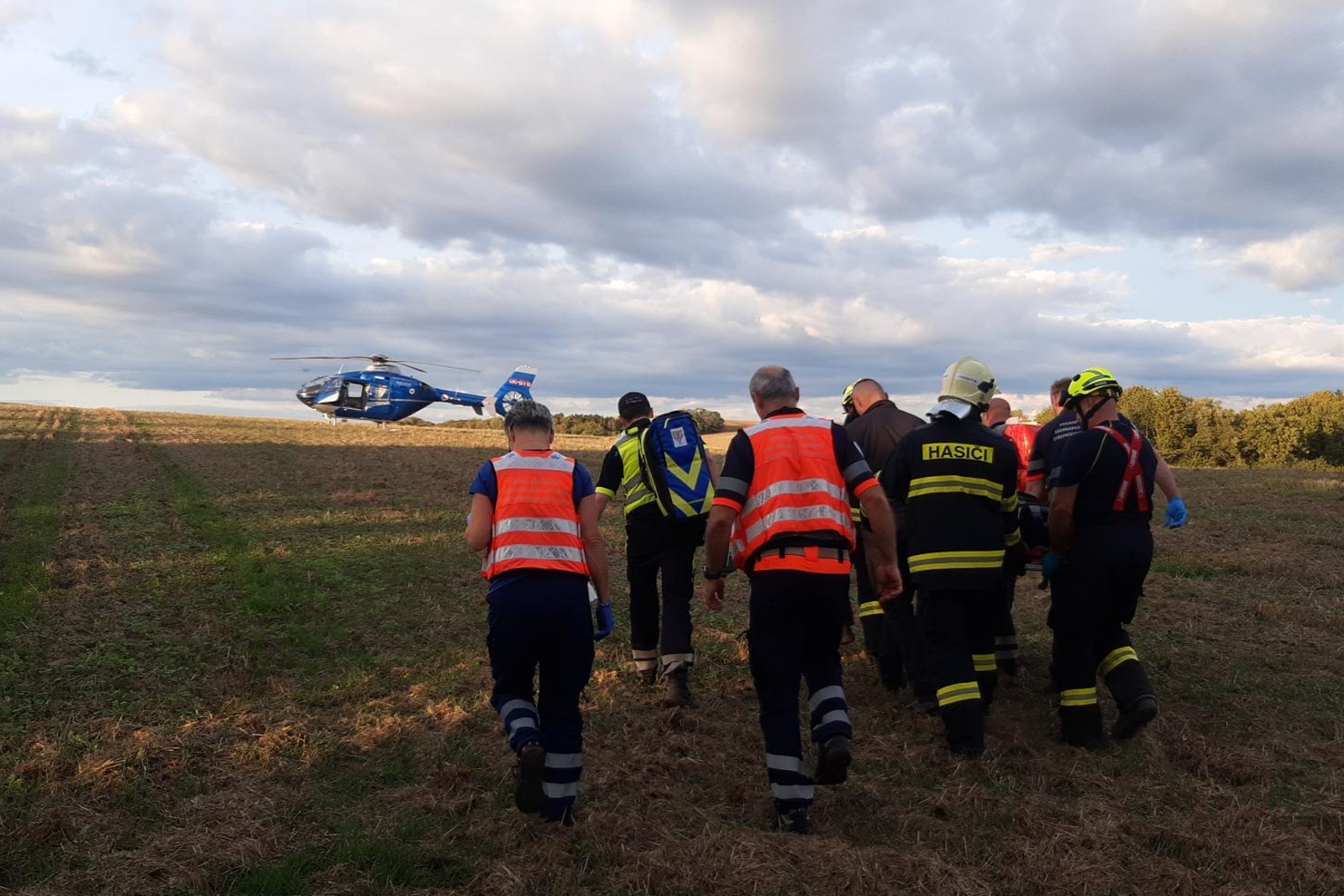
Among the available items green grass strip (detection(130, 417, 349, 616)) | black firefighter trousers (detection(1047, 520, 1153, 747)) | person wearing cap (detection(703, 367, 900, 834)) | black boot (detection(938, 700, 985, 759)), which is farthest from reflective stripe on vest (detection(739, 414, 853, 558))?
green grass strip (detection(130, 417, 349, 616))

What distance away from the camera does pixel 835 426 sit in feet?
16.7

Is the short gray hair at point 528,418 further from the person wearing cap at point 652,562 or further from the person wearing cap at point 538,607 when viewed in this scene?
the person wearing cap at point 652,562

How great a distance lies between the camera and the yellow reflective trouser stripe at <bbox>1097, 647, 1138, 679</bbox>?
6078mm

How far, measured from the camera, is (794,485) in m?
4.88

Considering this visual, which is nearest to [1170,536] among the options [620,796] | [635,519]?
[635,519]

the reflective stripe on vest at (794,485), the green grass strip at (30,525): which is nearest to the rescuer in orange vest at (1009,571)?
the reflective stripe on vest at (794,485)

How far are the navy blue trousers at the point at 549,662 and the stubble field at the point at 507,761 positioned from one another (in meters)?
0.33

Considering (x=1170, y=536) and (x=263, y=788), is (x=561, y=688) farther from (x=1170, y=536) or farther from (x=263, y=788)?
(x=1170, y=536)

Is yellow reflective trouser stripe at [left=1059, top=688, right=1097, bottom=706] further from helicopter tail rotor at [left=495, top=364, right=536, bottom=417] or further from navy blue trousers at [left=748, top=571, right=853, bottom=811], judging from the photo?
helicopter tail rotor at [left=495, top=364, right=536, bottom=417]

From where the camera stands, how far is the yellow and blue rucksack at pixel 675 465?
6.55 meters

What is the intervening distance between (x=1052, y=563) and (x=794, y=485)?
264 cm

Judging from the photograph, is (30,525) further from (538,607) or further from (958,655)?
(958,655)

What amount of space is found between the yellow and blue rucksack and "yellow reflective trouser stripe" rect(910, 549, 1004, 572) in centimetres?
177

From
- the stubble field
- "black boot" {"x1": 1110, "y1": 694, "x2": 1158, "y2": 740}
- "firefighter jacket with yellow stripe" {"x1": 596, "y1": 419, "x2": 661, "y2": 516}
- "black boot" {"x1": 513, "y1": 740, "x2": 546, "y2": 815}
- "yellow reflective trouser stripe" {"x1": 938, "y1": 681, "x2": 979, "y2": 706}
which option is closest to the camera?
A: the stubble field
